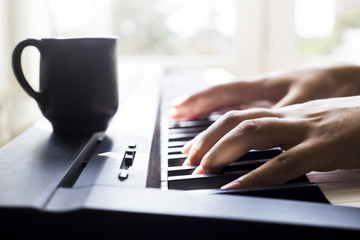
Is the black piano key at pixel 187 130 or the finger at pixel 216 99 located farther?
the finger at pixel 216 99

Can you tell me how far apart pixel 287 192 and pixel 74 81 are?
33cm

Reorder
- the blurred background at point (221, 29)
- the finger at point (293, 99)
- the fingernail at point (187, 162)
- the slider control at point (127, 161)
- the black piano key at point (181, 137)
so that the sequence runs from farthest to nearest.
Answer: the blurred background at point (221, 29) → the finger at point (293, 99) → the black piano key at point (181, 137) → the fingernail at point (187, 162) → the slider control at point (127, 161)

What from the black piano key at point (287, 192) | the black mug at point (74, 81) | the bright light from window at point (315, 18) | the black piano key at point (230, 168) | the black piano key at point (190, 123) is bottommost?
the black piano key at point (287, 192)

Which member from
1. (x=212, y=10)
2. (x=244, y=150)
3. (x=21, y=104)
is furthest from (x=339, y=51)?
(x=244, y=150)

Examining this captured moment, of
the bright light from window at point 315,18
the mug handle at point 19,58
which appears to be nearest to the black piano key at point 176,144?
the mug handle at point 19,58

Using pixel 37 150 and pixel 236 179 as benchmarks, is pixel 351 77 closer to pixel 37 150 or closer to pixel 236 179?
pixel 236 179

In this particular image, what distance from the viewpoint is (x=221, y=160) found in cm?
48

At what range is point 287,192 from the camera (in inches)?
17.1

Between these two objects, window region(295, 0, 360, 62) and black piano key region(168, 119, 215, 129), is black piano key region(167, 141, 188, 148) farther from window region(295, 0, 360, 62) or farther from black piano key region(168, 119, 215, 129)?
window region(295, 0, 360, 62)

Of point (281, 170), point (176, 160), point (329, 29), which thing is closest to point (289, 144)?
point (281, 170)

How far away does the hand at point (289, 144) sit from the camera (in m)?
0.46

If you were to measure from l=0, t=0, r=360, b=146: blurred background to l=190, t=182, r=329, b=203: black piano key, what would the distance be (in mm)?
1713


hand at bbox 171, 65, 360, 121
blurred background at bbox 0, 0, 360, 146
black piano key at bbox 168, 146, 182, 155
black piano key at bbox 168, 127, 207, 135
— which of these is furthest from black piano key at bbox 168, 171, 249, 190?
blurred background at bbox 0, 0, 360, 146

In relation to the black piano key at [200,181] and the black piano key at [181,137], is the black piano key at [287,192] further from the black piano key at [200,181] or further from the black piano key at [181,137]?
the black piano key at [181,137]
